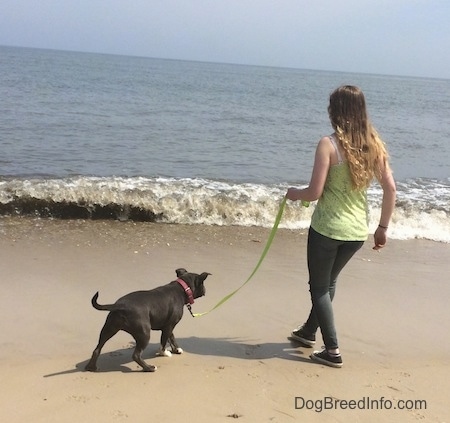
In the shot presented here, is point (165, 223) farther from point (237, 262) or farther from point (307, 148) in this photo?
point (307, 148)

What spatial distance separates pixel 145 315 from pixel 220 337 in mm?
1012

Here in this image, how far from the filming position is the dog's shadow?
4.05 meters

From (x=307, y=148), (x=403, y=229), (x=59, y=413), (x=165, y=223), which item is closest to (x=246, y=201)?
(x=165, y=223)

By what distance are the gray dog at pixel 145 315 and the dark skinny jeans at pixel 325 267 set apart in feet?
3.21

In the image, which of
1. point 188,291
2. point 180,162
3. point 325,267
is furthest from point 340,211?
point 180,162

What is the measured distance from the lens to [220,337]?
457 centimetres

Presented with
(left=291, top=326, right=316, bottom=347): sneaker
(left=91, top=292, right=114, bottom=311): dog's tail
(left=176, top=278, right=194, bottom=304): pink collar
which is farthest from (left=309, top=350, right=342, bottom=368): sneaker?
(left=91, top=292, right=114, bottom=311): dog's tail

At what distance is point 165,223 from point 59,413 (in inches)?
208

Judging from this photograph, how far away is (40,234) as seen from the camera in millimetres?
7211

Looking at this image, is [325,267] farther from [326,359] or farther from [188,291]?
[188,291]

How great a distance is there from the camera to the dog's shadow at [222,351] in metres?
4.05

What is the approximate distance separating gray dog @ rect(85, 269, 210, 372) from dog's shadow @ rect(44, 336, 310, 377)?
0.16 m

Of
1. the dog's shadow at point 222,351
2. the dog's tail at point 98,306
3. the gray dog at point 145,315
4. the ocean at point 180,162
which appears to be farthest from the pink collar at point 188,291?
the ocean at point 180,162

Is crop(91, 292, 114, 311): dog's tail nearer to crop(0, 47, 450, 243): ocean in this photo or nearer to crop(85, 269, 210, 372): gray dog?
crop(85, 269, 210, 372): gray dog
